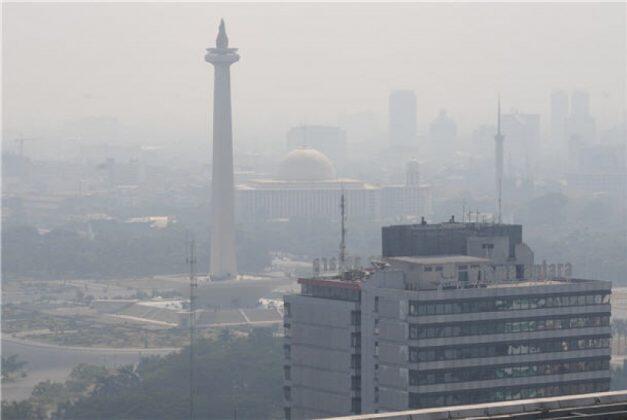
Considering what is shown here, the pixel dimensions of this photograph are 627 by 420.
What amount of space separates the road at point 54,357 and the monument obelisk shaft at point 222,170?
2974cm

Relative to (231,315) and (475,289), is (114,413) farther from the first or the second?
(231,315)

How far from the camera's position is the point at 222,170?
150750 mm

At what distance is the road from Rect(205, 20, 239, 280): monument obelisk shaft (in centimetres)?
2974

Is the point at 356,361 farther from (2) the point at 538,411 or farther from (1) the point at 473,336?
(2) the point at 538,411

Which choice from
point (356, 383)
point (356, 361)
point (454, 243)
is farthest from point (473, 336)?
point (454, 243)

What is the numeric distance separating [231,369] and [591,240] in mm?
100992

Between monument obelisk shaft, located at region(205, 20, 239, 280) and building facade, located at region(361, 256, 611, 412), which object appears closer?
building facade, located at region(361, 256, 611, 412)

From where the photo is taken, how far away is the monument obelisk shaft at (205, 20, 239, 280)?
148375mm

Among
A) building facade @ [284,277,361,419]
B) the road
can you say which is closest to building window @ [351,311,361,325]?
building facade @ [284,277,361,419]

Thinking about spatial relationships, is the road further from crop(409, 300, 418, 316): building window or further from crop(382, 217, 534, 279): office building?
crop(409, 300, 418, 316): building window

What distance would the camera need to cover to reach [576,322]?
6278 centimetres

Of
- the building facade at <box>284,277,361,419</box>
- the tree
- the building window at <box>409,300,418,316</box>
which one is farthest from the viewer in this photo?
the tree

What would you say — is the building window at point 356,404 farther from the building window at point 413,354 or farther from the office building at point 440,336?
the building window at point 413,354

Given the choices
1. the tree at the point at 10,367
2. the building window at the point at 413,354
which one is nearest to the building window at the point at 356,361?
the building window at the point at 413,354
